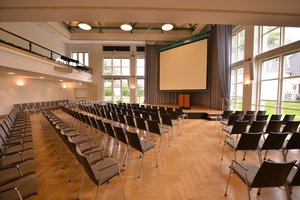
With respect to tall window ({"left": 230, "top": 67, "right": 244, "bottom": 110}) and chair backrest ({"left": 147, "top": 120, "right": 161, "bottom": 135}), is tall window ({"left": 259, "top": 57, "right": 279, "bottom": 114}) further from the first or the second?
chair backrest ({"left": 147, "top": 120, "right": 161, "bottom": 135})

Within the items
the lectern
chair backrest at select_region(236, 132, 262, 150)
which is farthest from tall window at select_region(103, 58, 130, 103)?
chair backrest at select_region(236, 132, 262, 150)

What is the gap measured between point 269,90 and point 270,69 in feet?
2.96

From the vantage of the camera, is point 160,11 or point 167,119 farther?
point 167,119

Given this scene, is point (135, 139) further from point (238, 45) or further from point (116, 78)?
point (116, 78)

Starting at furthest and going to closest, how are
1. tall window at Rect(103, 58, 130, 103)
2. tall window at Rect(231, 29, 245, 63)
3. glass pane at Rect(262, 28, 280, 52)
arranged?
tall window at Rect(103, 58, 130, 103)
tall window at Rect(231, 29, 245, 63)
glass pane at Rect(262, 28, 280, 52)

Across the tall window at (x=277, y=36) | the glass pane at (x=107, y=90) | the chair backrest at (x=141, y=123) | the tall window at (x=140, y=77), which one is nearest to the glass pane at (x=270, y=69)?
the tall window at (x=277, y=36)

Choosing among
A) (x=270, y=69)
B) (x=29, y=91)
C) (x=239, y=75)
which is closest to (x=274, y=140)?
(x=270, y=69)

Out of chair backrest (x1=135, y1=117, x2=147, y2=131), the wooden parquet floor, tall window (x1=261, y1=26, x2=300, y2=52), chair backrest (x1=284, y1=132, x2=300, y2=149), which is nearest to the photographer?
the wooden parquet floor

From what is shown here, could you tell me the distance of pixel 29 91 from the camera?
11211 millimetres

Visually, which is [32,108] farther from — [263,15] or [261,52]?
[261,52]

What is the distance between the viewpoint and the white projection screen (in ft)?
33.4

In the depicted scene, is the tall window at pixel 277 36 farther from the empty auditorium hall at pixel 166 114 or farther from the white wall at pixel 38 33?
the white wall at pixel 38 33

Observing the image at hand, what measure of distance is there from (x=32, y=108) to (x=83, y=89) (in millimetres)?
6492

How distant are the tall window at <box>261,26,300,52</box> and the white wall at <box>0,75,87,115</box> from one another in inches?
540
